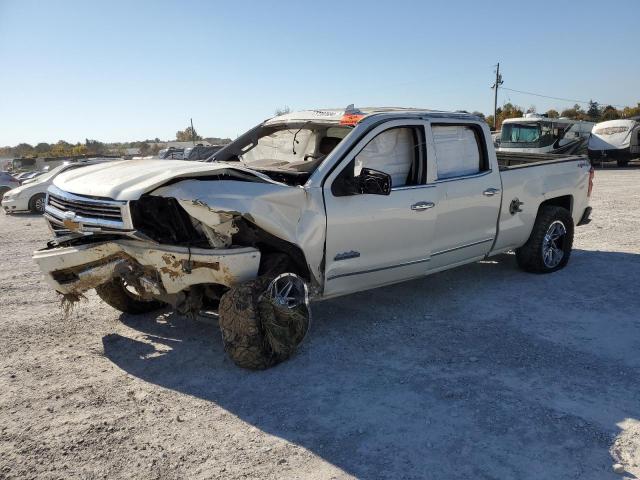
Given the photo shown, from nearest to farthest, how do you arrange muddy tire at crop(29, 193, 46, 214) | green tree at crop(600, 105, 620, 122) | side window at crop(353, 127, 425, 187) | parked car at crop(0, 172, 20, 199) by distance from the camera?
side window at crop(353, 127, 425, 187), muddy tire at crop(29, 193, 46, 214), parked car at crop(0, 172, 20, 199), green tree at crop(600, 105, 620, 122)

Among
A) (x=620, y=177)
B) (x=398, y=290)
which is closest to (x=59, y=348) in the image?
(x=398, y=290)

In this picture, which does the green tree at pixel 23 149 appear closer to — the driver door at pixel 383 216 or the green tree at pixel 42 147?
the green tree at pixel 42 147

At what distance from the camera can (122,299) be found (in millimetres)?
5125

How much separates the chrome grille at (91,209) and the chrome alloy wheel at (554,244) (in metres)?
5.00

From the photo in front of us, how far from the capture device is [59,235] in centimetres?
443

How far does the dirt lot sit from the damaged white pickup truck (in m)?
0.44

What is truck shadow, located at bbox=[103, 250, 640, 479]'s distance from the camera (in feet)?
9.80

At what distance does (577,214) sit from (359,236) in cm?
411

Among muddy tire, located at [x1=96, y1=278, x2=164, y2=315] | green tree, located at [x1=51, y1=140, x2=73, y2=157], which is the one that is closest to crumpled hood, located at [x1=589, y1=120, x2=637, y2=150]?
muddy tire, located at [x1=96, y1=278, x2=164, y2=315]

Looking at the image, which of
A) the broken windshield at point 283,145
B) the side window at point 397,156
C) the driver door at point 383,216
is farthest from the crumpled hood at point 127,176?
the side window at point 397,156

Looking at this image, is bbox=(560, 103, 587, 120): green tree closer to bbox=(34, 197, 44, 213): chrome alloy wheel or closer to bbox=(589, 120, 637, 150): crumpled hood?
bbox=(589, 120, 637, 150): crumpled hood

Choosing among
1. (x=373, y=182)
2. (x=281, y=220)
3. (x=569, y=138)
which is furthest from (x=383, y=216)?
(x=569, y=138)

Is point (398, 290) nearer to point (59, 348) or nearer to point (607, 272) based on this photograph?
point (607, 272)

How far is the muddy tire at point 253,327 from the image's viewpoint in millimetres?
3826
